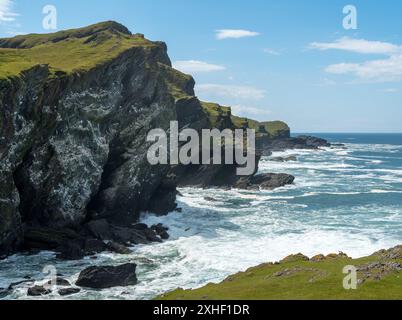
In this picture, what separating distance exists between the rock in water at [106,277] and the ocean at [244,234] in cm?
91

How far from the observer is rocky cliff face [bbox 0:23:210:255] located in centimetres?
→ 4909

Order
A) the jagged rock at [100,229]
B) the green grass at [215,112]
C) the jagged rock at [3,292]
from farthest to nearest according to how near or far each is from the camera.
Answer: the green grass at [215,112] < the jagged rock at [100,229] < the jagged rock at [3,292]

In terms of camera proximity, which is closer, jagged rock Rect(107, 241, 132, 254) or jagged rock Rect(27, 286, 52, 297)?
jagged rock Rect(27, 286, 52, 297)

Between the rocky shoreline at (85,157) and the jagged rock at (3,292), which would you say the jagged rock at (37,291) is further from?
the jagged rock at (3,292)

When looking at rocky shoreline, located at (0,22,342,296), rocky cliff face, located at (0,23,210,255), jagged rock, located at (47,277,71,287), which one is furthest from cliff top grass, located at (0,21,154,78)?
jagged rock, located at (47,277,71,287)

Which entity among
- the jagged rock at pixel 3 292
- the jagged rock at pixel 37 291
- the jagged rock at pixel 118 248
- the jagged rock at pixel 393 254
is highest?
the jagged rock at pixel 393 254

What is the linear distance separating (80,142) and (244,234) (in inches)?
970

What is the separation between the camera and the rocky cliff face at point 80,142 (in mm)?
49094

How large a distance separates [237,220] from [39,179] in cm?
3051

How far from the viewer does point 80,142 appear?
59.4 metres

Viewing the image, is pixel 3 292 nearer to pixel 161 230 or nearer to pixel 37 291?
pixel 37 291

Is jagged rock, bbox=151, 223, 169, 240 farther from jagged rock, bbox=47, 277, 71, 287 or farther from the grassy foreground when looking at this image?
the grassy foreground

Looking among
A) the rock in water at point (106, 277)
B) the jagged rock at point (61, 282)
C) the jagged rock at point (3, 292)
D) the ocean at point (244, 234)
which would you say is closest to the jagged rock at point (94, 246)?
the ocean at point (244, 234)

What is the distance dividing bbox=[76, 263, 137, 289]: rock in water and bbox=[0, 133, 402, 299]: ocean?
0.91 meters
